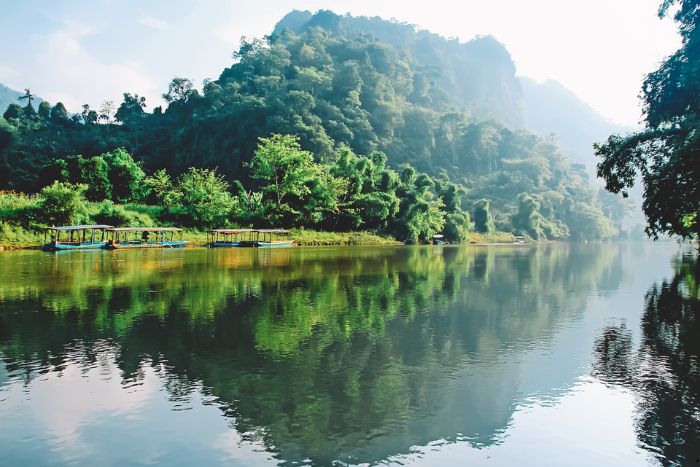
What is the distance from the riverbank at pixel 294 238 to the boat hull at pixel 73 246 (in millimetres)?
2973

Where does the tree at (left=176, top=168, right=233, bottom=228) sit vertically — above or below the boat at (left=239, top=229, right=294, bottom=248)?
above

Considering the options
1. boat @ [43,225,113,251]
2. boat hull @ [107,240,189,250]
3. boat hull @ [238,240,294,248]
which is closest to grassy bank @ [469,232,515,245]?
boat hull @ [238,240,294,248]

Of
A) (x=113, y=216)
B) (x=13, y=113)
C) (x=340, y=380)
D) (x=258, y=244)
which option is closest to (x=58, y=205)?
(x=113, y=216)

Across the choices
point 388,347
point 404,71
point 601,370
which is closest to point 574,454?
point 601,370

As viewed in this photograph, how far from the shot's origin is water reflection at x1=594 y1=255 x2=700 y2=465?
6059 millimetres

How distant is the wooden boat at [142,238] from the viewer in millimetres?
44531

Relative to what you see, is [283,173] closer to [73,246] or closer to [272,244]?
[272,244]

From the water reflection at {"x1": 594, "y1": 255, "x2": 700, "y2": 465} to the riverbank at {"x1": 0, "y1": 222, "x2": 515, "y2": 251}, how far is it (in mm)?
40802

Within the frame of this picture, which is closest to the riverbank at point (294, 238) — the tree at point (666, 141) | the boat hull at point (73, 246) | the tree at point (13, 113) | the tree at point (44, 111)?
the boat hull at point (73, 246)

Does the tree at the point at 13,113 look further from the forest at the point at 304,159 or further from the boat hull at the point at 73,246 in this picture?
the boat hull at the point at 73,246

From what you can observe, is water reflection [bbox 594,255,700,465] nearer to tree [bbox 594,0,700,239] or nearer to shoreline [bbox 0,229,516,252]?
tree [bbox 594,0,700,239]

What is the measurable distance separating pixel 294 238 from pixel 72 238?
75.6 ft

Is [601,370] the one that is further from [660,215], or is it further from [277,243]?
[277,243]

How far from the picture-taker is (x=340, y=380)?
8.04m
